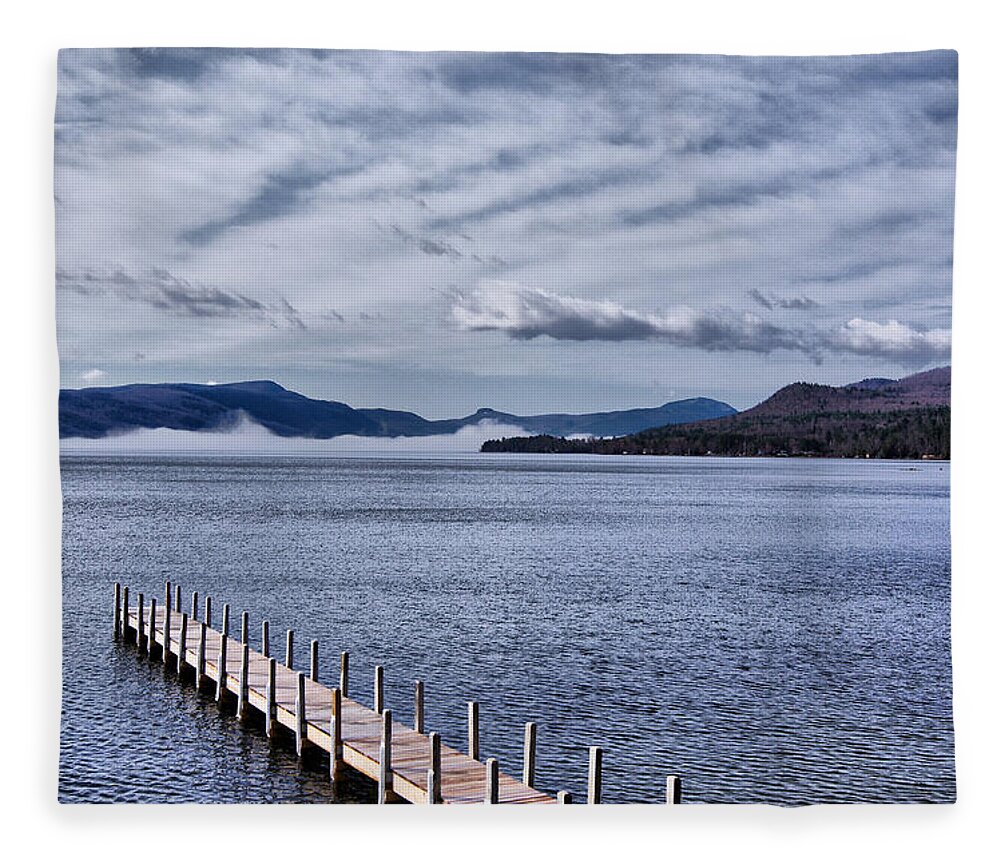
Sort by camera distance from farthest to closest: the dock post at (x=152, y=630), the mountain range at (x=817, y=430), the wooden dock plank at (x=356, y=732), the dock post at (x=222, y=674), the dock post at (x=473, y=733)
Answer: the dock post at (x=152, y=630) → the dock post at (x=222, y=674) → the mountain range at (x=817, y=430) → the dock post at (x=473, y=733) → the wooden dock plank at (x=356, y=732)

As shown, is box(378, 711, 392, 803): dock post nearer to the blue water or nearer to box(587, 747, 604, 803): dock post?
the blue water

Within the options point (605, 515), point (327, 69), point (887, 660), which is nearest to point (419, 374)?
point (327, 69)

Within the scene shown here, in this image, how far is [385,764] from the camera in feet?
18.8

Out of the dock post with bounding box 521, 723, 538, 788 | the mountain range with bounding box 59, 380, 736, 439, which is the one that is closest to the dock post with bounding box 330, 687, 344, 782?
the dock post with bounding box 521, 723, 538, 788

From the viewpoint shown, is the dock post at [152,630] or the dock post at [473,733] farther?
the dock post at [152,630]

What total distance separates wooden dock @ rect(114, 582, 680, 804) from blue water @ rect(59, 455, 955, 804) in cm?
18

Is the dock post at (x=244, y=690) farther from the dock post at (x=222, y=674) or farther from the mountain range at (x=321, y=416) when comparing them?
the mountain range at (x=321, y=416)

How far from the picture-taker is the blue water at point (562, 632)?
6203mm

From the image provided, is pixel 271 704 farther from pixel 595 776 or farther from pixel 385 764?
pixel 595 776

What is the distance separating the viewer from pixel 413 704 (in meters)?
7.92

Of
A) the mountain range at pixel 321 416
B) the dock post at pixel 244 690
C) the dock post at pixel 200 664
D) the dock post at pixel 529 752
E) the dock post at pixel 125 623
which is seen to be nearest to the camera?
the dock post at pixel 529 752

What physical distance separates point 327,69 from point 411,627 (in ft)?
17.8

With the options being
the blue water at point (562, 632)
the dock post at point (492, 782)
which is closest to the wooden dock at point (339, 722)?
the dock post at point (492, 782)

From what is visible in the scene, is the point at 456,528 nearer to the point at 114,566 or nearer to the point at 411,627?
the point at 411,627
